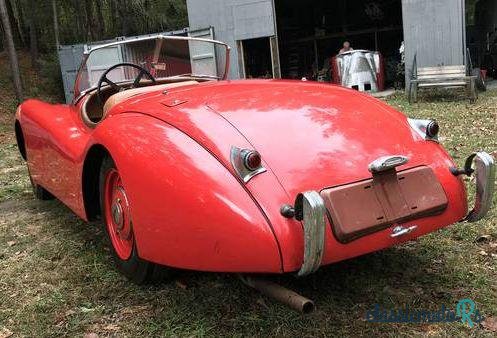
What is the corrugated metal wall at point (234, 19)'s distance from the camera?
14.7 metres

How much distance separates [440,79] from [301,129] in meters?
9.68

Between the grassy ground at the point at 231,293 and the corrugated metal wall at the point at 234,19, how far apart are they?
11.9 metres

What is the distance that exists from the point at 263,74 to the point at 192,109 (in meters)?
16.7

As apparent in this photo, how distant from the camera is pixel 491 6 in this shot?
55.8 feet

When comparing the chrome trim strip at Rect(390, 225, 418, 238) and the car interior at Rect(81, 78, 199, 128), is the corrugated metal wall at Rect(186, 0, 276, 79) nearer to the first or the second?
the car interior at Rect(81, 78, 199, 128)

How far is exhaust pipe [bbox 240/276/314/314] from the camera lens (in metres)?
2.14

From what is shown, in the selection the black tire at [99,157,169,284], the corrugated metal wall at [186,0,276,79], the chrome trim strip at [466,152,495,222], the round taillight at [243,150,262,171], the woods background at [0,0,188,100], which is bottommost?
the black tire at [99,157,169,284]

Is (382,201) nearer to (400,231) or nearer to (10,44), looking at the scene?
(400,231)

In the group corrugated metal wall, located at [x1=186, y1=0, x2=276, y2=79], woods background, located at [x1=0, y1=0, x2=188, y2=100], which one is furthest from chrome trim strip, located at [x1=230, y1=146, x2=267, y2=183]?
woods background, located at [x1=0, y1=0, x2=188, y2=100]

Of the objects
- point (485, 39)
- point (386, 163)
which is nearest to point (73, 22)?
point (485, 39)

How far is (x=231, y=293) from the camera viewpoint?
2.79 meters

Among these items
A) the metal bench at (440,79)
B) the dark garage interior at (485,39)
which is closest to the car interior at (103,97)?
the metal bench at (440,79)

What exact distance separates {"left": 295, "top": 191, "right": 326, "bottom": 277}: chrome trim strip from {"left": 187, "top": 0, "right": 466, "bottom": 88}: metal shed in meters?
11.5

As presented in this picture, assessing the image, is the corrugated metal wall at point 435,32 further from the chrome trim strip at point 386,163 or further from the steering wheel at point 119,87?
the chrome trim strip at point 386,163
